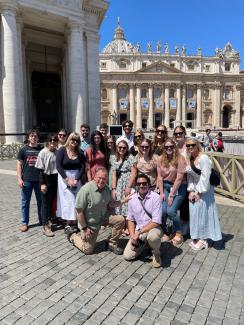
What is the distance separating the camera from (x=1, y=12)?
17047mm

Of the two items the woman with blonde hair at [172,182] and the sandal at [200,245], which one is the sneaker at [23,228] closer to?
the woman with blonde hair at [172,182]

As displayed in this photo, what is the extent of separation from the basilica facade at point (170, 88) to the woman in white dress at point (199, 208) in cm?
7235

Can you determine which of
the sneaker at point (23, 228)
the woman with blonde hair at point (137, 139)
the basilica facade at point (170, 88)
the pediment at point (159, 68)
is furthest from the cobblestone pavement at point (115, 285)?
the pediment at point (159, 68)

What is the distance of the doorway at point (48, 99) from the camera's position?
27797mm

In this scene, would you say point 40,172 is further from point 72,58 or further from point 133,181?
point 72,58

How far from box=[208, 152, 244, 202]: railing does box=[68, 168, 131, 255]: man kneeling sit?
4685 mm

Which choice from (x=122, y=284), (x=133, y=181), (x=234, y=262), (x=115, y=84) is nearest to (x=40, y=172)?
(x=133, y=181)

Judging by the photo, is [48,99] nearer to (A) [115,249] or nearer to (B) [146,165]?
(B) [146,165]

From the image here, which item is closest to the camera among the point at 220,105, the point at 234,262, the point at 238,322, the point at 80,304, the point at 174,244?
the point at 238,322

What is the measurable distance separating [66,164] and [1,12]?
52.9ft

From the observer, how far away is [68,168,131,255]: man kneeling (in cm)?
420

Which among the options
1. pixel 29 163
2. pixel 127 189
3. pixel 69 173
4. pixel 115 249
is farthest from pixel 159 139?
pixel 29 163

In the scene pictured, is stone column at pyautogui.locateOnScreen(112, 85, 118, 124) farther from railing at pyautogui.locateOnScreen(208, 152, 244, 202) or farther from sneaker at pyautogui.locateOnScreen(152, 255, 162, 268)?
sneaker at pyautogui.locateOnScreen(152, 255, 162, 268)

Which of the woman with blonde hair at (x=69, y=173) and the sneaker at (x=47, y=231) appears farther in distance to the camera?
the sneaker at (x=47, y=231)
